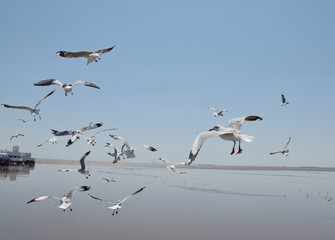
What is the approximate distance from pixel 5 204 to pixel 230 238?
2120 cm

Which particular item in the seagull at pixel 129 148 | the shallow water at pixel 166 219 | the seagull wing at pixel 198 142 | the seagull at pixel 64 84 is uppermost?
the seagull at pixel 64 84

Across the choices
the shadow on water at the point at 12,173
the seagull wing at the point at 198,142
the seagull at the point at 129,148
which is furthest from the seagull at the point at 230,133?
the shadow on water at the point at 12,173

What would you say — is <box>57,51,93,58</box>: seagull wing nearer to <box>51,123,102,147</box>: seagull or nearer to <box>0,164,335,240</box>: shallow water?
<box>51,123,102,147</box>: seagull

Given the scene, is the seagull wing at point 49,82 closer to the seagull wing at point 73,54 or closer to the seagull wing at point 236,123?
the seagull wing at point 73,54

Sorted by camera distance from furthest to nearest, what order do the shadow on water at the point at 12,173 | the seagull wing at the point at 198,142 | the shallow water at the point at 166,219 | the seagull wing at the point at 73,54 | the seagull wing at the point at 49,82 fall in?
the shadow on water at the point at 12,173 → the shallow water at the point at 166,219 → the seagull wing at the point at 49,82 → the seagull wing at the point at 73,54 → the seagull wing at the point at 198,142

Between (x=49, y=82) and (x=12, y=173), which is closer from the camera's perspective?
(x=49, y=82)

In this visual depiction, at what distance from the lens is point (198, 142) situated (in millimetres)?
7840

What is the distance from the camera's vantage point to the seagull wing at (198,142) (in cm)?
684

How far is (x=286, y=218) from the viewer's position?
28938mm

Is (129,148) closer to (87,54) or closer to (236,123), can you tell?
(87,54)

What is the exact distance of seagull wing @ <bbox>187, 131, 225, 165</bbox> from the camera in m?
6.84

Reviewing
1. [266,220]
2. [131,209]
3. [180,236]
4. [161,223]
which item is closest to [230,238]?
[180,236]

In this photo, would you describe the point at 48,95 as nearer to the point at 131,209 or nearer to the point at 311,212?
the point at 131,209

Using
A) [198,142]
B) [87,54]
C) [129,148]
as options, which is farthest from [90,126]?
[198,142]
